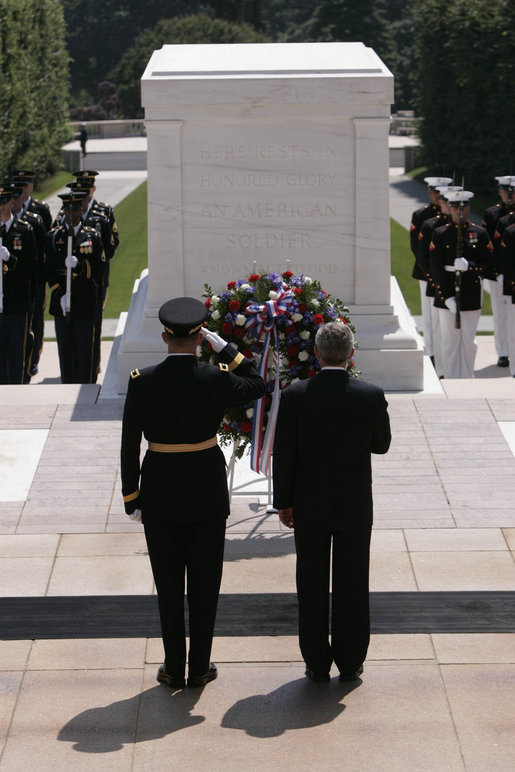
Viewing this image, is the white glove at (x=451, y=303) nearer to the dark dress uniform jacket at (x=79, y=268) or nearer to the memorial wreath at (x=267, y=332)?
the dark dress uniform jacket at (x=79, y=268)

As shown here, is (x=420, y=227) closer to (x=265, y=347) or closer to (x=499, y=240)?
(x=499, y=240)

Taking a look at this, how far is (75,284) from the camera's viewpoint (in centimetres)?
980

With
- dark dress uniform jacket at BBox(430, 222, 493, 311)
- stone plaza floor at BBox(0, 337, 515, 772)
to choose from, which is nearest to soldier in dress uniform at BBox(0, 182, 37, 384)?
stone plaza floor at BBox(0, 337, 515, 772)

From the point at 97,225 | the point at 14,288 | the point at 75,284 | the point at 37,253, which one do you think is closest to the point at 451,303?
the point at 97,225

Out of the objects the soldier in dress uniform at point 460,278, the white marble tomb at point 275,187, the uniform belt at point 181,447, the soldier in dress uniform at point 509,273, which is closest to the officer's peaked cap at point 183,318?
the uniform belt at point 181,447

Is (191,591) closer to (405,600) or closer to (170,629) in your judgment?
(170,629)

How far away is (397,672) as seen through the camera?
502 cm

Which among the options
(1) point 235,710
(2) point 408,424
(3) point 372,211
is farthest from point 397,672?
(3) point 372,211

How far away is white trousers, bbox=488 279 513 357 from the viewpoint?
11.2 m

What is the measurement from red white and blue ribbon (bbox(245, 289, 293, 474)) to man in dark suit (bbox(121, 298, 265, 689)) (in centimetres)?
146

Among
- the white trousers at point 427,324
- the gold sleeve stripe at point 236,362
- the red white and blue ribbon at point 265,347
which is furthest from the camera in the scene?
the white trousers at point 427,324

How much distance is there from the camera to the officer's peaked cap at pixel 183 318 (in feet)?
15.8

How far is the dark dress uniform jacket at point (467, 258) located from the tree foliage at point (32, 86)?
50.0 ft

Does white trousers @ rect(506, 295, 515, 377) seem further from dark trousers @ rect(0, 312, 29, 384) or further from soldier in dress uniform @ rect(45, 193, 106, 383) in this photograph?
dark trousers @ rect(0, 312, 29, 384)
